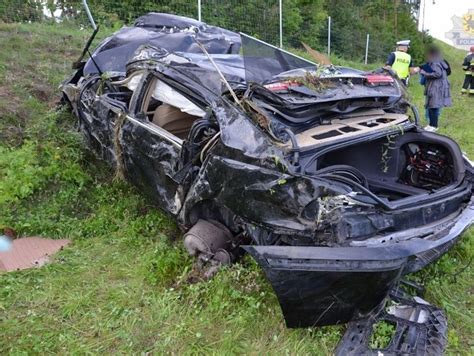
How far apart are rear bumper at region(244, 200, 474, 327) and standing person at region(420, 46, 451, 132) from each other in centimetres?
562

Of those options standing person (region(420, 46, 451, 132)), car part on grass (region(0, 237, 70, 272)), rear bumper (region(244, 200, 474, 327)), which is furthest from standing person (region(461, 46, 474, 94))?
car part on grass (region(0, 237, 70, 272))

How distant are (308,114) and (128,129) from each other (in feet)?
5.45

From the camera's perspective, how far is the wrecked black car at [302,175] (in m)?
2.38

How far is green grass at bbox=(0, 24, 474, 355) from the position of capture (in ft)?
8.77

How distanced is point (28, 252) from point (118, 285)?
1.02m

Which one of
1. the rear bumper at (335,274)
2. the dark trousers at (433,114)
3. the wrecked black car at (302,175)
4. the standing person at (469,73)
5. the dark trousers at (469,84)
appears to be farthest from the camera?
the dark trousers at (469,84)

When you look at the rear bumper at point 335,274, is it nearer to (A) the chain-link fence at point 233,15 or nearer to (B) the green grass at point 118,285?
(B) the green grass at point 118,285

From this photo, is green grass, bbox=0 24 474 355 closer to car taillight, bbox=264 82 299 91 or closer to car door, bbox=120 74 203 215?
car door, bbox=120 74 203 215

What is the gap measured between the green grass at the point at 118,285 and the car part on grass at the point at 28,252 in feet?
0.34

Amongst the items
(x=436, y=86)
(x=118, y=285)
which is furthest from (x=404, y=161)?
(x=436, y=86)

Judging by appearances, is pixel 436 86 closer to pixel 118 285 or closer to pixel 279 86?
pixel 279 86

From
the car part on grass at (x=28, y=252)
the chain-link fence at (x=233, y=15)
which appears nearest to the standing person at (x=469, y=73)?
the chain-link fence at (x=233, y=15)

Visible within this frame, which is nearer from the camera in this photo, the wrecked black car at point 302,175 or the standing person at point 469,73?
the wrecked black car at point 302,175

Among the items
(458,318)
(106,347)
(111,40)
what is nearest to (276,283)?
(106,347)
